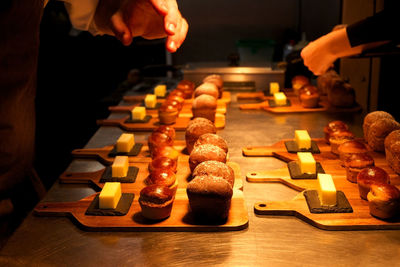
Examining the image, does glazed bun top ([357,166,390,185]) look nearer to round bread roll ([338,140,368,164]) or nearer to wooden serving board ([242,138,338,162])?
round bread roll ([338,140,368,164])

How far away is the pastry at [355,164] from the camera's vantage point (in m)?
2.01

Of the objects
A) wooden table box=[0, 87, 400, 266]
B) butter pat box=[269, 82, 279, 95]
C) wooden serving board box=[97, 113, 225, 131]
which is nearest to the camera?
wooden table box=[0, 87, 400, 266]

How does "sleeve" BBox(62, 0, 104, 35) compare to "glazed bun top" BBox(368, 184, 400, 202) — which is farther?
"sleeve" BBox(62, 0, 104, 35)

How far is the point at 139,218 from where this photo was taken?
174 cm

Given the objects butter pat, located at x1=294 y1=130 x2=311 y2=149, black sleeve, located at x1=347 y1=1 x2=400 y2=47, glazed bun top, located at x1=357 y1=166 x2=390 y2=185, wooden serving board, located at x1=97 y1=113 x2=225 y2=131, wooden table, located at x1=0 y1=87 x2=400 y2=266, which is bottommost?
wooden table, located at x1=0 y1=87 x2=400 y2=266

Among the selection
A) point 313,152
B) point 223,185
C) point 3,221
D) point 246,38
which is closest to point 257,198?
point 223,185

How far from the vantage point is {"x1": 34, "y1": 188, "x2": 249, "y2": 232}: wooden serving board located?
166 centimetres

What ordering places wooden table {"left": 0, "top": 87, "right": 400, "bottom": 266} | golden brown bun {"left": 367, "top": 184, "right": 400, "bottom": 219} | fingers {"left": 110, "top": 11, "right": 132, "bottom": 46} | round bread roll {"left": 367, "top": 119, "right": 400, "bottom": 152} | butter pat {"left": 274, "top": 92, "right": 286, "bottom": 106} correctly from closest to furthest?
wooden table {"left": 0, "top": 87, "right": 400, "bottom": 266} → golden brown bun {"left": 367, "top": 184, "right": 400, "bottom": 219} → fingers {"left": 110, "top": 11, "right": 132, "bottom": 46} → round bread roll {"left": 367, "top": 119, "right": 400, "bottom": 152} → butter pat {"left": 274, "top": 92, "right": 286, "bottom": 106}

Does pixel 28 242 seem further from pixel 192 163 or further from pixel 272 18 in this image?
pixel 272 18

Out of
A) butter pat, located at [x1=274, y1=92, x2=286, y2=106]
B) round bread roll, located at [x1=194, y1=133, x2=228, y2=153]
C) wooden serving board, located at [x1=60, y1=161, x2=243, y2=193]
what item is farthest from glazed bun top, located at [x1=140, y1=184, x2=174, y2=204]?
butter pat, located at [x1=274, y1=92, x2=286, y2=106]

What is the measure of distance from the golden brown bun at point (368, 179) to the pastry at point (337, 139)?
51 centimetres

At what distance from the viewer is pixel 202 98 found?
3100 mm

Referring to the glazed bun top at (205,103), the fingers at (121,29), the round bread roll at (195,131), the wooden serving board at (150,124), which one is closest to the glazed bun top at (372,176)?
the round bread roll at (195,131)

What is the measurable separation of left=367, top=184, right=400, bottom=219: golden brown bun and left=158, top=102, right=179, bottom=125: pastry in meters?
1.65
